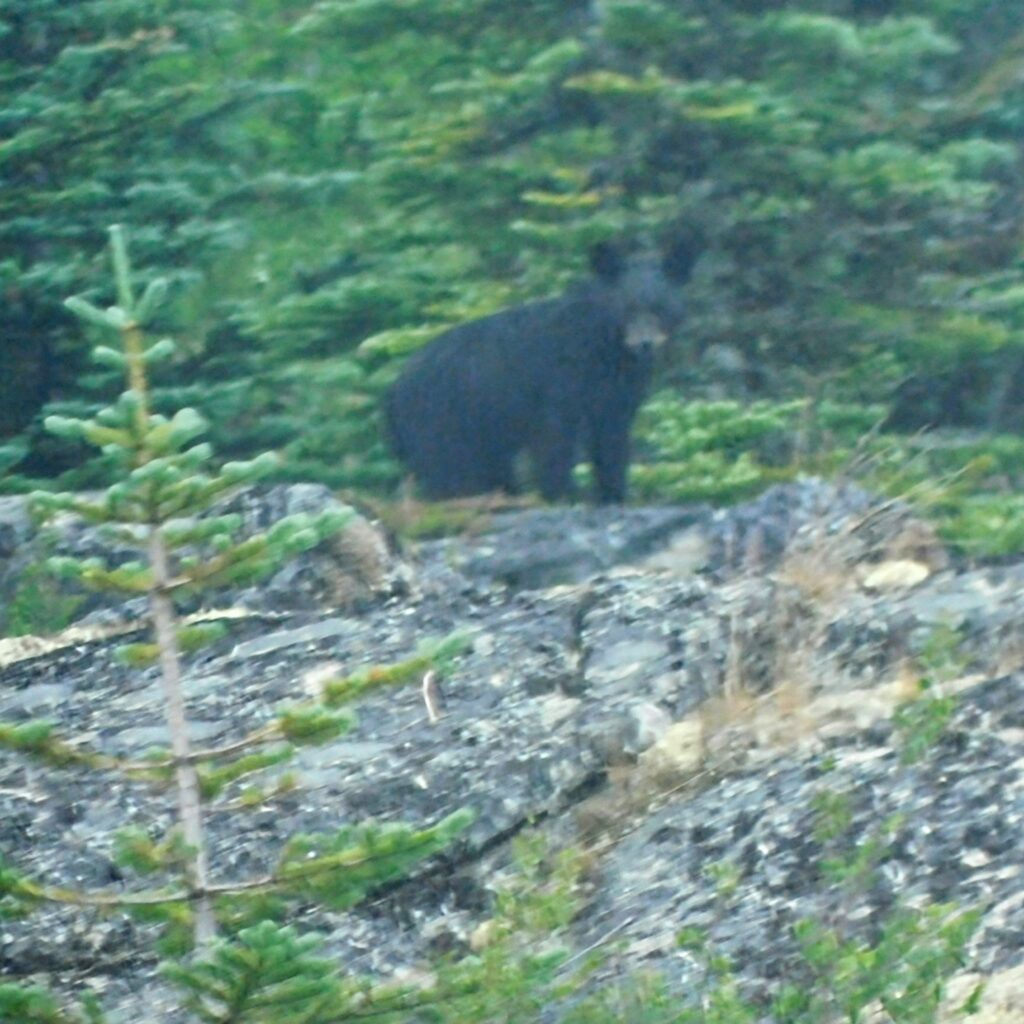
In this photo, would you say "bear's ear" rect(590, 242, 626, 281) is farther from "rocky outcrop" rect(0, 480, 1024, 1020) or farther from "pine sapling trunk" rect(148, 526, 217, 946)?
"pine sapling trunk" rect(148, 526, 217, 946)

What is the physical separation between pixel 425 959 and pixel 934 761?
1.51 m

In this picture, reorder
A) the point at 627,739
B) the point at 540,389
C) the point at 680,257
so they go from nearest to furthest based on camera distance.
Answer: the point at 627,739, the point at 540,389, the point at 680,257

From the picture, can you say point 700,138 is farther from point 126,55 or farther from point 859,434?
point 126,55

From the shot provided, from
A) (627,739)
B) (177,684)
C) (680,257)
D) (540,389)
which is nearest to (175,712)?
(177,684)

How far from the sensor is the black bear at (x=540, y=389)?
9789mm

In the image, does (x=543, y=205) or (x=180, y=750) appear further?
(x=543, y=205)

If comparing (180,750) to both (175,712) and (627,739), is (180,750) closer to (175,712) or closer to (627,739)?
(175,712)

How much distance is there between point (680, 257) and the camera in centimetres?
1064

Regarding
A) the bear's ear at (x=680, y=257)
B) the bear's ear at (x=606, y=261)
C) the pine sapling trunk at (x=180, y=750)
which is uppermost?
the pine sapling trunk at (x=180, y=750)

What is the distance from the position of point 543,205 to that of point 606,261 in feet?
2.47

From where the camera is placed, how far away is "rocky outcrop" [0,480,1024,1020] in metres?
4.78

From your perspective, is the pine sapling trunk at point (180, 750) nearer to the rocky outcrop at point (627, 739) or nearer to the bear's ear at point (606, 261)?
the rocky outcrop at point (627, 739)

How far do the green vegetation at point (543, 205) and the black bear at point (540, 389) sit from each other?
0.26 metres

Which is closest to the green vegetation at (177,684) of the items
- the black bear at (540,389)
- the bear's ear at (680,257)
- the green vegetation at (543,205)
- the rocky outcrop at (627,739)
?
the rocky outcrop at (627,739)
